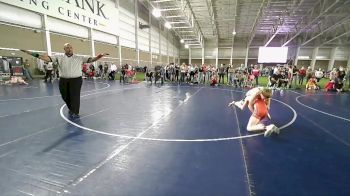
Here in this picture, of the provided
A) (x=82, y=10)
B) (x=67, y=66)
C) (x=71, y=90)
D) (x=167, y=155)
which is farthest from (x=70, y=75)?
(x=82, y=10)

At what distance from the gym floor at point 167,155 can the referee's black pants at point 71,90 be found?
405mm

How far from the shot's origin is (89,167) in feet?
10.6

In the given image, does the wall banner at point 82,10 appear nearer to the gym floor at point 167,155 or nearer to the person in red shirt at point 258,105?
the gym floor at point 167,155

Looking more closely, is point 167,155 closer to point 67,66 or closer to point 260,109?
point 260,109

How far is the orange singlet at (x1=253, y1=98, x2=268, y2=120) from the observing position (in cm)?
513

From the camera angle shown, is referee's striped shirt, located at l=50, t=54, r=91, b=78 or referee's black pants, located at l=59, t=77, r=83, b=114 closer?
referee's striped shirt, located at l=50, t=54, r=91, b=78

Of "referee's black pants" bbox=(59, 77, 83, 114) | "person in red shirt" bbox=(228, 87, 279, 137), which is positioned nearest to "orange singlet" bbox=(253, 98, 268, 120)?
"person in red shirt" bbox=(228, 87, 279, 137)

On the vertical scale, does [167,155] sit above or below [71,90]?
below

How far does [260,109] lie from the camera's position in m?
5.16

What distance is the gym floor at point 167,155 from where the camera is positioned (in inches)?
108

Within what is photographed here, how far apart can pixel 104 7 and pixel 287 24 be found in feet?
86.8

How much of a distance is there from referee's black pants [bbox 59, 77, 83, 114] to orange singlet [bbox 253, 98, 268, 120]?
4.78 metres

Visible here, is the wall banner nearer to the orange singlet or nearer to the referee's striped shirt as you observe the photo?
the referee's striped shirt

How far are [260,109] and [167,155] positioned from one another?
2.73 metres
